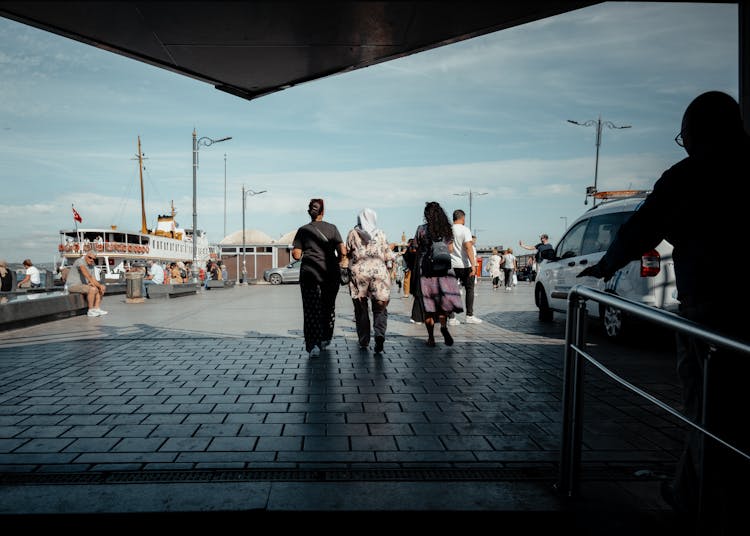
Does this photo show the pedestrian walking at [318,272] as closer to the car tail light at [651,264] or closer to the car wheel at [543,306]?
the car tail light at [651,264]

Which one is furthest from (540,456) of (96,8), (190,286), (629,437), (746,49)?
(190,286)

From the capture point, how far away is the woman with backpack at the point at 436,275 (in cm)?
735

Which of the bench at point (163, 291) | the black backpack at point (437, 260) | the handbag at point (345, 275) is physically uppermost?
the black backpack at point (437, 260)

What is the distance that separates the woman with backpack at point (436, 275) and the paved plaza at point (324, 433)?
0.49 m

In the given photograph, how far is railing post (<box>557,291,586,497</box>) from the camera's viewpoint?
283 centimetres

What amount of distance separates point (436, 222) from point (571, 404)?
481 centimetres

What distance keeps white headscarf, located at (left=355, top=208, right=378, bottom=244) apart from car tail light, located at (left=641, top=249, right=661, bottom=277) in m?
3.33

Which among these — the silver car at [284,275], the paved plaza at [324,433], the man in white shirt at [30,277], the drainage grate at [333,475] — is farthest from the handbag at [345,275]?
the silver car at [284,275]

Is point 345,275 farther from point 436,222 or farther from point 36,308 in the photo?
point 36,308

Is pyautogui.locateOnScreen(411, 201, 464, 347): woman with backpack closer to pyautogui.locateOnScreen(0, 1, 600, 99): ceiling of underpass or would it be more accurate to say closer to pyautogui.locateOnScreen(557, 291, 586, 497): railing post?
pyautogui.locateOnScreen(0, 1, 600, 99): ceiling of underpass

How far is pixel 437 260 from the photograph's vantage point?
7.30 metres

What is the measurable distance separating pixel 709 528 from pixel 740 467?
28cm

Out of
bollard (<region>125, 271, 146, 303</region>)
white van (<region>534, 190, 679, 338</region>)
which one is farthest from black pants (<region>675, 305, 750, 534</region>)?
bollard (<region>125, 271, 146, 303</region>)

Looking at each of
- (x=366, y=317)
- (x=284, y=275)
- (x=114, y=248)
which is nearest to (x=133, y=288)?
(x=366, y=317)
